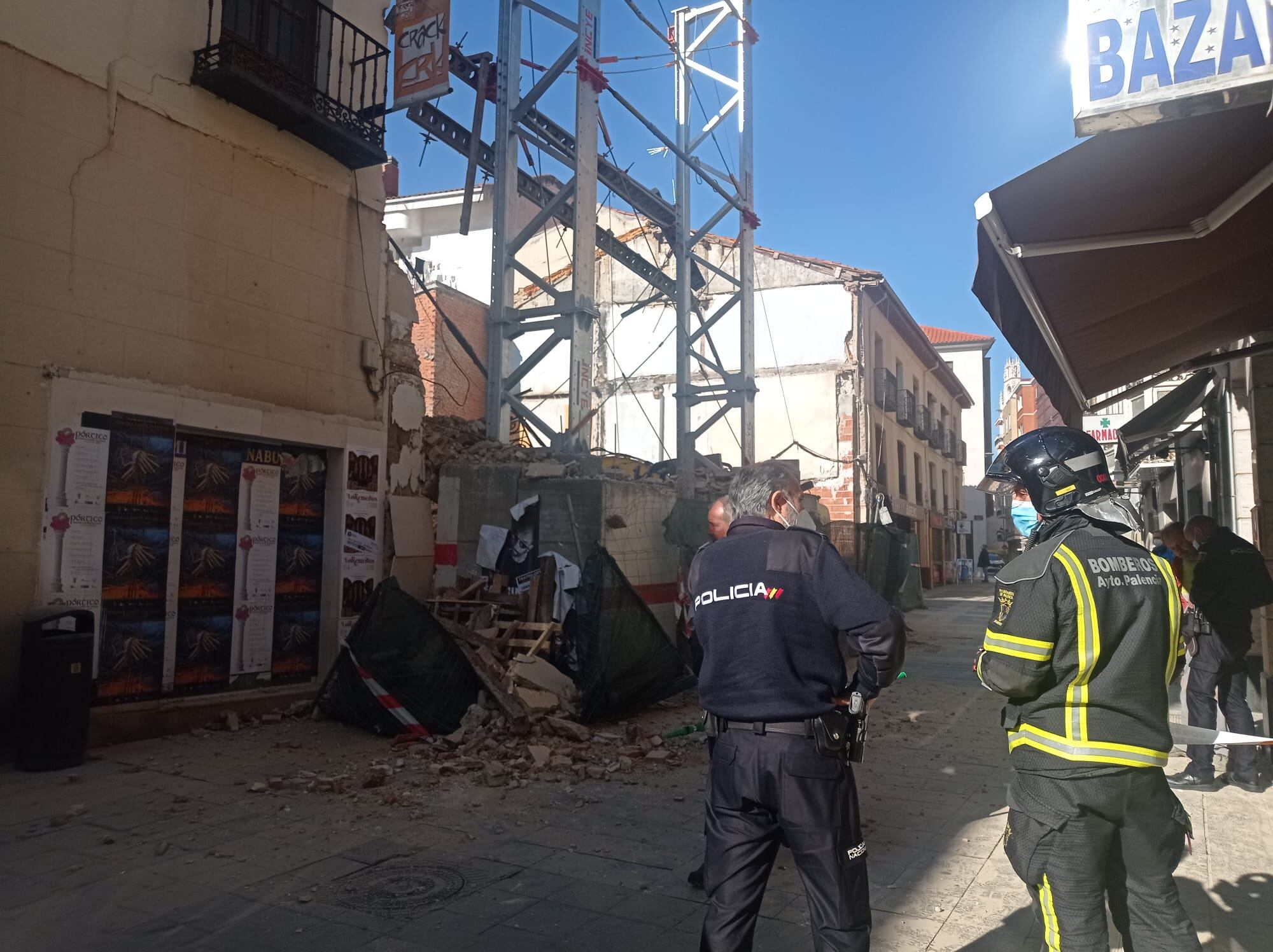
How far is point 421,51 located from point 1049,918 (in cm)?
931

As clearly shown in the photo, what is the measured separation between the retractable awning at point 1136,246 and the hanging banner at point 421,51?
6.39 metres

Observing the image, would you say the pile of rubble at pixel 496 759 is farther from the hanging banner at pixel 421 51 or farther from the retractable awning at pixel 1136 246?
the hanging banner at pixel 421 51

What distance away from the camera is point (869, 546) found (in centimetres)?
1684

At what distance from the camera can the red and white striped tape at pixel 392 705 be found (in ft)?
22.9

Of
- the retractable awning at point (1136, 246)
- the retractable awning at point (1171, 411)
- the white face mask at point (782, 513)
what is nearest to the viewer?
the white face mask at point (782, 513)

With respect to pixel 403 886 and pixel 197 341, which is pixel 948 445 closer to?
pixel 197 341

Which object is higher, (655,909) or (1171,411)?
(1171,411)

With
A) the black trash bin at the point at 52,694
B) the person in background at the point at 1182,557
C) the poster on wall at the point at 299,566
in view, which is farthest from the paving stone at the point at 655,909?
the poster on wall at the point at 299,566

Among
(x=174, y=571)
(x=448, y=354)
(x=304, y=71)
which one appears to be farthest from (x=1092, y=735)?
(x=448, y=354)

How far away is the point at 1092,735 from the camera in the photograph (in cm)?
250

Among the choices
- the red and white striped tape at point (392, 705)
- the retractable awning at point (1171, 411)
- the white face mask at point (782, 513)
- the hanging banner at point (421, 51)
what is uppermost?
the hanging banner at point (421, 51)

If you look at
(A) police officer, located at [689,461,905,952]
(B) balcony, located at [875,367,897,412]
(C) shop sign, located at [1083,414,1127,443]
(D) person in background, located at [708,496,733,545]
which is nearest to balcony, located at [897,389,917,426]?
(B) balcony, located at [875,367,897,412]

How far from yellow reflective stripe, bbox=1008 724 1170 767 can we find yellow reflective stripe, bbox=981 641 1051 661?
0.22m

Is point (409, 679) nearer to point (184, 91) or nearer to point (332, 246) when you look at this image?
point (332, 246)
